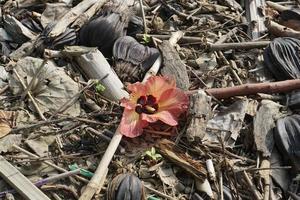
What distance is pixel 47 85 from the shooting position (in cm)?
335

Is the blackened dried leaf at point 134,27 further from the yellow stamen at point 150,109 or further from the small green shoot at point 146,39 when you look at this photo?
the yellow stamen at point 150,109

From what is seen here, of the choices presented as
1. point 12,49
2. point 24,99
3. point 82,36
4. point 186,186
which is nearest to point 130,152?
point 186,186

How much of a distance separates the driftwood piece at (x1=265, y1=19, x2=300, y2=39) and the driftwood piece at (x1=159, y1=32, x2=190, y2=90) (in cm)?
84

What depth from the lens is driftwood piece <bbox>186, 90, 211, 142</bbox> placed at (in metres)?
3.05

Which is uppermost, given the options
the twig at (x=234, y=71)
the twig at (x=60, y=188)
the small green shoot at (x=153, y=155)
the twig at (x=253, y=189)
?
the twig at (x=234, y=71)

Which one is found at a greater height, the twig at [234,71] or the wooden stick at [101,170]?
the twig at [234,71]

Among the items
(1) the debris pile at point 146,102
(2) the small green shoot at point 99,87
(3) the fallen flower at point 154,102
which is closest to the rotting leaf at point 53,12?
(1) the debris pile at point 146,102

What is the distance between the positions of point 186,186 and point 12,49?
158 cm

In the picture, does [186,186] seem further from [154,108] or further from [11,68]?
[11,68]

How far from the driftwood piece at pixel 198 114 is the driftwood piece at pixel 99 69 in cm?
45

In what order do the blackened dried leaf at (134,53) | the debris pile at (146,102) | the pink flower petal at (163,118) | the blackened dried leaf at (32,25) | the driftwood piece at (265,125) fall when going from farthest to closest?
the blackened dried leaf at (32,25) → the blackened dried leaf at (134,53) → the driftwood piece at (265,125) → the pink flower petal at (163,118) → the debris pile at (146,102)

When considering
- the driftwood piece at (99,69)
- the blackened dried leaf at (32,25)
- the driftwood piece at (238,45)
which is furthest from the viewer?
the blackened dried leaf at (32,25)

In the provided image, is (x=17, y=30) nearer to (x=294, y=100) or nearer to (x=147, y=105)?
(x=147, y=105)

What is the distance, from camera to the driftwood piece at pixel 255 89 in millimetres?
3389
